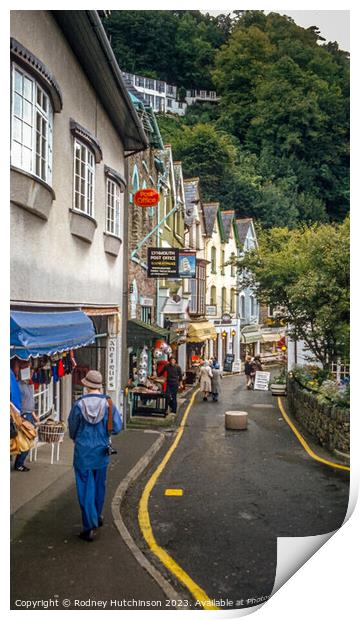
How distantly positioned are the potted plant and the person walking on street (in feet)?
3.14

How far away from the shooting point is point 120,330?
5.98 metres

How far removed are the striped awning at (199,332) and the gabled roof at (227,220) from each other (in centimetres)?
90

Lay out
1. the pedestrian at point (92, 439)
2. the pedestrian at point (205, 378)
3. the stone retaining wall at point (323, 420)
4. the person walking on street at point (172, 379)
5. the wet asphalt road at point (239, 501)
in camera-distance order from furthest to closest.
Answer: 1. the person walking on street at point (172, 379)
2. the pedestrian at point (205, 378)
3. the stone retaining wall at point (323, 420)
4. the pedestrian at point (92, 439)
5. the wet asphalt road at point (239, 501)

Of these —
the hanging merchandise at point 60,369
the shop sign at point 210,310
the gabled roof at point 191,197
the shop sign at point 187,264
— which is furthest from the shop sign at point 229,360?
the hanging merchandise at point 60,369

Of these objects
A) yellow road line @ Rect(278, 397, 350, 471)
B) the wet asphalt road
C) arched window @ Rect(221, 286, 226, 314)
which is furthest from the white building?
yellow road line @ Rect(278, 397, 350, 471)

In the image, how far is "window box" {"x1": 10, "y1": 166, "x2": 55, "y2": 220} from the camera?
387 centimetres

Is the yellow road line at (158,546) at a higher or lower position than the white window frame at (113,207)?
lower

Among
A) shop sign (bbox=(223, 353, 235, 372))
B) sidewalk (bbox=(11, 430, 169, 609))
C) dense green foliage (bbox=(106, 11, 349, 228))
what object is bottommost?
sidewalk (bbox=(11, 430, 169, 609))

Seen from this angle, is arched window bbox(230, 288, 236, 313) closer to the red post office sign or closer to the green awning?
the green awning

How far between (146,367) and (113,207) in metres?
1.80

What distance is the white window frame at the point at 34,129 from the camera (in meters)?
3.87

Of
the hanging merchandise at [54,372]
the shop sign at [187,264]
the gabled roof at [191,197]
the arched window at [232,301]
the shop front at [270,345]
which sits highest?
the gabled roof at [191,197]

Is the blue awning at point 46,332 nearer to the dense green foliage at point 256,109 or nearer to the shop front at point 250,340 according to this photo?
the shop front at point 250,340

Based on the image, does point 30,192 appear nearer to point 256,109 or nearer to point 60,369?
point 60,369
